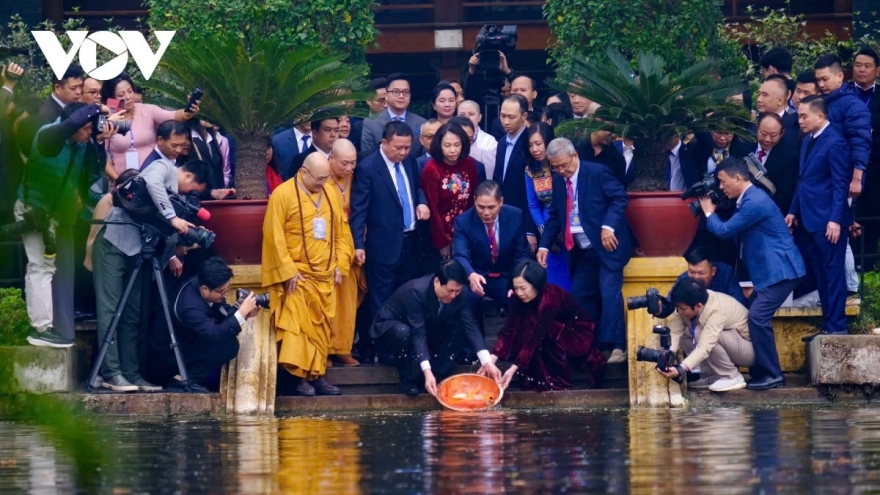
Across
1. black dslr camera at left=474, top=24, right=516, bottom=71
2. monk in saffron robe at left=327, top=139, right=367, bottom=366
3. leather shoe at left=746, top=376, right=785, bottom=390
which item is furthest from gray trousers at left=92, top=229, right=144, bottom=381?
black dslr camera at left=474, top=24, right=516, bottom=71

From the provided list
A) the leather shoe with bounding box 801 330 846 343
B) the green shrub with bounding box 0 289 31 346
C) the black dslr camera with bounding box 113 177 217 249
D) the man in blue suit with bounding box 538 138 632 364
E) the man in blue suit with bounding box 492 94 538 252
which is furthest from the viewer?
the man in blue suit with bounding box 492 94 538 252

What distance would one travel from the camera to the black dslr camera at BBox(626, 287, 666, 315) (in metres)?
10.6

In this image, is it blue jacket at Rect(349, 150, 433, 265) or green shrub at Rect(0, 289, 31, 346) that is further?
blue jacket at Rect(349, 150, 433, 265)

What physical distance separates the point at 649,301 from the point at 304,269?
2632 mm

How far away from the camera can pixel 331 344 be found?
11.2 meters

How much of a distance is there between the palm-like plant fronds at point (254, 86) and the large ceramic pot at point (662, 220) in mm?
2401

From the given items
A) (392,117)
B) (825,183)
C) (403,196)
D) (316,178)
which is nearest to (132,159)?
(316,178)

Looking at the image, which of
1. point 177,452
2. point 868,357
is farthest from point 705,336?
point 177,452

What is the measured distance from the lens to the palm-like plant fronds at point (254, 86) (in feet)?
36.8

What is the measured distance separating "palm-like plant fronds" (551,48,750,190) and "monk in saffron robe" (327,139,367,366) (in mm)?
1745

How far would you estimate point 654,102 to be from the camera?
1134cm

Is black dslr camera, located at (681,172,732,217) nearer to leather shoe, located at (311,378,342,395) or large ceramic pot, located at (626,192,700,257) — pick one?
large ceramic pot, located at (626,192,700,257)

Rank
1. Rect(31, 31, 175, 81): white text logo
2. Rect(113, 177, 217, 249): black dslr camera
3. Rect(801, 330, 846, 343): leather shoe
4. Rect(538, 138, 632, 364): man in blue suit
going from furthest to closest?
1. Rect(31, 31, 175, 81): white text logo
2. Rect(538, 138, 632, 364): man in blue suit
3. Rect(801, 330, 846, 343): leather shoe
4. Rect(113, 177, 217, 249): black dslr camera

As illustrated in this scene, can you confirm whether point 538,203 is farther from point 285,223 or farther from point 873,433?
point 873,433
